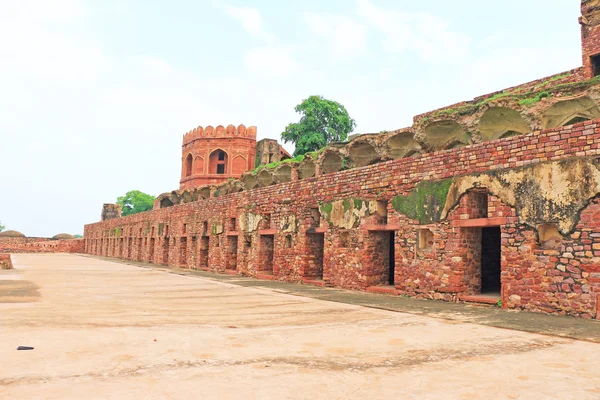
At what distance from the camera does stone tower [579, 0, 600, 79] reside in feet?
51.6

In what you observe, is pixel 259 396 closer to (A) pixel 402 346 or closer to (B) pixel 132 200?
(A) pixel 402 346

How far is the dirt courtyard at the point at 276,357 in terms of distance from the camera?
119 inches

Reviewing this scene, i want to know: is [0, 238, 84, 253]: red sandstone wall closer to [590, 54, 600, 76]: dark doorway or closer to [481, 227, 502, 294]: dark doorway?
[481, 227, 502, 294]: dark doorway

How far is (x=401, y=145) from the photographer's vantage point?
11883mm

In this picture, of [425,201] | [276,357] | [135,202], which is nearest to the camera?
[276,357]

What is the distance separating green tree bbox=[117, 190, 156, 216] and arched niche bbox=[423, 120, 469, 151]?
53.9 m

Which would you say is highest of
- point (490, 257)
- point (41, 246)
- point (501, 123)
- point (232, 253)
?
point (501, 123)

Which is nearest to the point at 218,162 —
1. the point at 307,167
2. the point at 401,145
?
the point at 307,167

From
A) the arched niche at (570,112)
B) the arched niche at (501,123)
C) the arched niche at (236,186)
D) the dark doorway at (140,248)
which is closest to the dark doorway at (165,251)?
the dark doorway at (140,248)

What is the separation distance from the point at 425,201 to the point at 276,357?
582 centimetres

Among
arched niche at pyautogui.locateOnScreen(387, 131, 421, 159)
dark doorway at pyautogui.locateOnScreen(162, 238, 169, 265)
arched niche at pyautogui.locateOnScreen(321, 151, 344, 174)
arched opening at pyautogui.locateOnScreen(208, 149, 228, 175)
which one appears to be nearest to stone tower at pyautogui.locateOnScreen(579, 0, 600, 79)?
arched niche at pyautogui.locateOnScreen(387, 131, 421, 159)

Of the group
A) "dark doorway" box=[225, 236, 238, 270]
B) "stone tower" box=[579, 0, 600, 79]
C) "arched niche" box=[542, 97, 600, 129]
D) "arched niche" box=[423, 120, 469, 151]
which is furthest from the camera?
"dark doorway" box=[225, 236, 238, 270]

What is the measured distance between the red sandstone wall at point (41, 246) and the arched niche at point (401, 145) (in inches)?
1653

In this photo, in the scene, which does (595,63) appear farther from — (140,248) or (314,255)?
(140,248)
